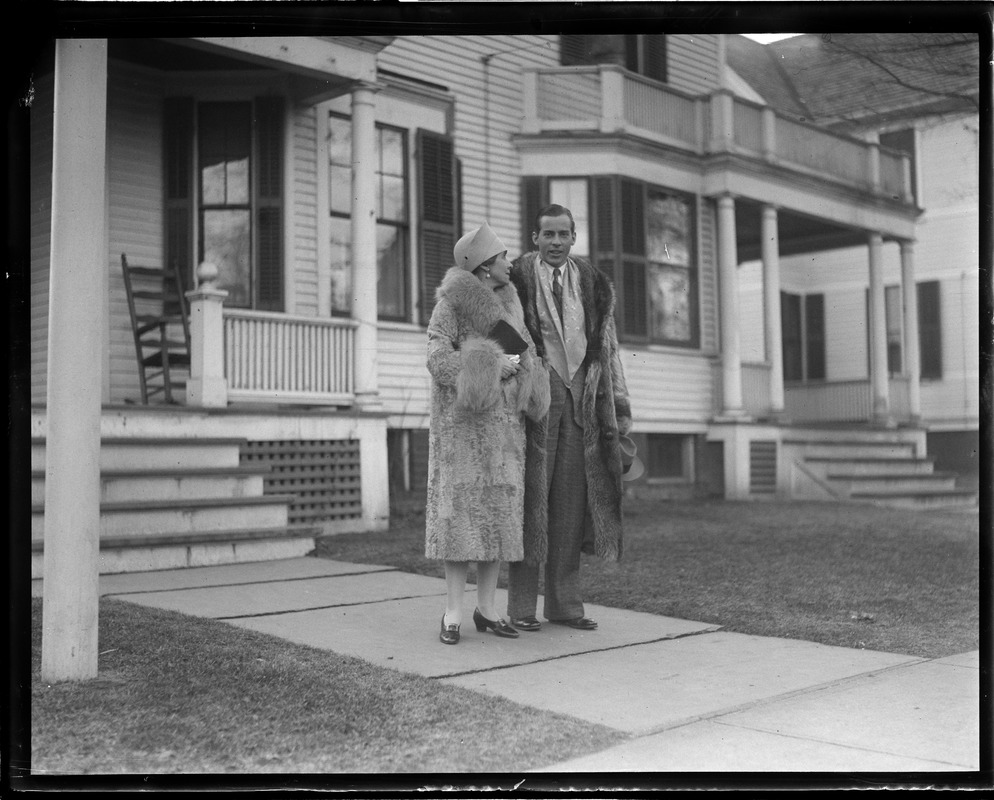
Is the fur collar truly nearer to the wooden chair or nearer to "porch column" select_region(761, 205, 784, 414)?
the wooden chair

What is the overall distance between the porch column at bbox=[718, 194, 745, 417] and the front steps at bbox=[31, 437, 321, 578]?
26.2ft

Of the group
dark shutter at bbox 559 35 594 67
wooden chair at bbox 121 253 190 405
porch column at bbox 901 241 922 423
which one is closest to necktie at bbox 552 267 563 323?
wooden chair at bbox 121 253 190 405

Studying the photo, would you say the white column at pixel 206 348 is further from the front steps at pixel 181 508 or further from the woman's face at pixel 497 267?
the woman's face at pixel 497 267


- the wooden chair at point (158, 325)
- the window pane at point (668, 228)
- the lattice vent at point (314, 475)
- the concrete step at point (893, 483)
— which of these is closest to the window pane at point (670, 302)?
the window pane at point (668, 228)

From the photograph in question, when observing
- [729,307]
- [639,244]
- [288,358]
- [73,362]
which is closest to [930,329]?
[729,307]

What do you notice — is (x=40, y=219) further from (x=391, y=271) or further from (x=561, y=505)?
(x=561, y=505)

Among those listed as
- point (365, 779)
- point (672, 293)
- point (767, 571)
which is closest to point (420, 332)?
point (672, 293)

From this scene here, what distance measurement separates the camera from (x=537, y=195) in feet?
44.6

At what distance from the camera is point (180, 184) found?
1076 cm

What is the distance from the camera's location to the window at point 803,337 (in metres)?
20.9

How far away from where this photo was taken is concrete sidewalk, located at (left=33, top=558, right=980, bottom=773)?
322 centimetres

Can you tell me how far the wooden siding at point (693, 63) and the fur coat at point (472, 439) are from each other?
37.4 feet

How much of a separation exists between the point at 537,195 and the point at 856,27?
10156 mm

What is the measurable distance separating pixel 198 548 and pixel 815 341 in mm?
16054
